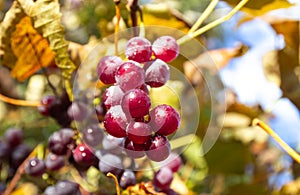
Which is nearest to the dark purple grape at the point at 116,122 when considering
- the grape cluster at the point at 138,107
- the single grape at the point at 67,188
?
the grape cluster at the point at 138,107

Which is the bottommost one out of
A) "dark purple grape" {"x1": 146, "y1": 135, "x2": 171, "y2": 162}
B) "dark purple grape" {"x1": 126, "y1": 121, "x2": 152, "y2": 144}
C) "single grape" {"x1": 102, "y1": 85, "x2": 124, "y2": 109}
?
"dark purple grape" {"x1": 146, "y1": 135, "x2": 171, "y2": 162}

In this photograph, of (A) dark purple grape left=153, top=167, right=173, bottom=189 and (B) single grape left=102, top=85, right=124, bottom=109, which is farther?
(A) dark purple grape left=153, top=167, right=173, bottom=189

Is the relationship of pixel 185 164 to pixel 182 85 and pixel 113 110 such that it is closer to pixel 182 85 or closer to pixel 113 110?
pixel 182 85

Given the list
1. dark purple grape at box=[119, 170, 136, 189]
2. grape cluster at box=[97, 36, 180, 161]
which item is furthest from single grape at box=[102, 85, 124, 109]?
dark purple grape at box=[119, 170, 136, 189]

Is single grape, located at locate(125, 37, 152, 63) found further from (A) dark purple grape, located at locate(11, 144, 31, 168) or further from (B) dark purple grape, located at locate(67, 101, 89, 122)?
(A) dark purple grape, located at locate(11, 144, 31, 168)

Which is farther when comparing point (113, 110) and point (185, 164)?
point (185, 164)

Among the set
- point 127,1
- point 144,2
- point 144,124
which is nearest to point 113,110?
point 144,124

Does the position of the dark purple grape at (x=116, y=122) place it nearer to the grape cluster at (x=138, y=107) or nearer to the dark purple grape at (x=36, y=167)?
the grape cluster at (x=138, y=107)

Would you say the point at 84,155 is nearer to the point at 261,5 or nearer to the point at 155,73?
the point at 155,73
